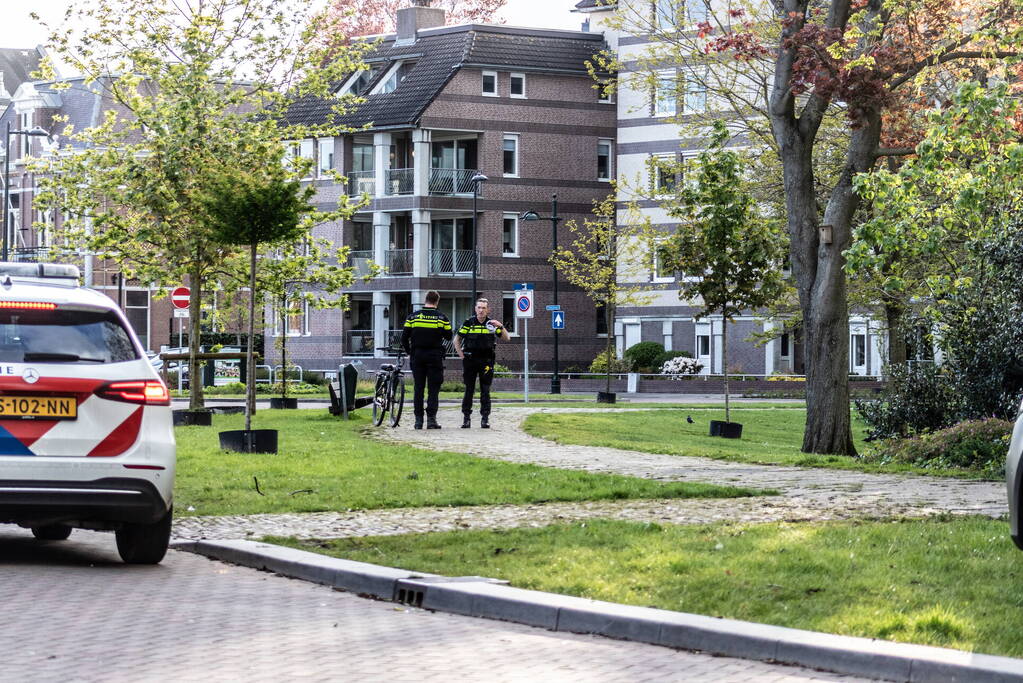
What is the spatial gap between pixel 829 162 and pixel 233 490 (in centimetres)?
2349

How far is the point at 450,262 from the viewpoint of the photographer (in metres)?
64.2

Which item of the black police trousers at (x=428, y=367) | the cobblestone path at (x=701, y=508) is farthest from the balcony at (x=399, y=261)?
the cobblestone path at (x=701, y=508)

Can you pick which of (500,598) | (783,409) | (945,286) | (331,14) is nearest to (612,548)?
(500,598)

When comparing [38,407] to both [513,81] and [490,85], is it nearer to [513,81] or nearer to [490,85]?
[490,85]

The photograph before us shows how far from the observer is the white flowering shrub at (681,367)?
57.2 meters

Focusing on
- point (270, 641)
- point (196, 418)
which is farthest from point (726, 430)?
point (270, 641)

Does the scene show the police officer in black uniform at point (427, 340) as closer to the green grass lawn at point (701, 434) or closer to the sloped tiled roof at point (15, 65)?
the green grass lawn at point (701, 434)

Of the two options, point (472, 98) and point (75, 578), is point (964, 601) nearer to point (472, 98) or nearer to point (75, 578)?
point (75, 578)

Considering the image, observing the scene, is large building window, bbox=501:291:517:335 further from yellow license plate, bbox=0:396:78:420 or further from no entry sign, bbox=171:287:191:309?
yellow license plate, bbox=0:396:78:420

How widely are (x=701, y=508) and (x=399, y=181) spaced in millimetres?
52671

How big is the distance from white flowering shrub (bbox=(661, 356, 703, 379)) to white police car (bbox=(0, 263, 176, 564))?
47.9 metres

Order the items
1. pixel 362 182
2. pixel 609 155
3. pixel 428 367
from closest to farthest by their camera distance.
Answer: pixel 428 367, pixel 362 182, pixel 609 155

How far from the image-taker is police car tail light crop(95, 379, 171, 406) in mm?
9594

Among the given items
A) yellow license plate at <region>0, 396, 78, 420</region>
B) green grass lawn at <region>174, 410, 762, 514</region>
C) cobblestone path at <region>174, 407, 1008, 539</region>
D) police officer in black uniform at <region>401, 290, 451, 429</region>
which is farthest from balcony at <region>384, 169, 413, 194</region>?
yellow license plate at <region>0, 396, 78, 420</region>
